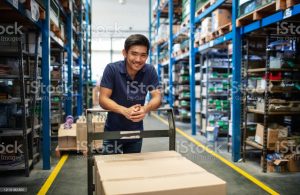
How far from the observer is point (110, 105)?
2.61 metres

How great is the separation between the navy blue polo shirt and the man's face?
0.20 metres

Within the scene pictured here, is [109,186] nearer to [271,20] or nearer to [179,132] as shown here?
[271,20]

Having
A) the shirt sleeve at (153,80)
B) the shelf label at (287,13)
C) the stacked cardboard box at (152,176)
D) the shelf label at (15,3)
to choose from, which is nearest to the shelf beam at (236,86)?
the shelf label at (287,13)

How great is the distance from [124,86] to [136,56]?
1.25ft

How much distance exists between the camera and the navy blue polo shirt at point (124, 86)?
278cm

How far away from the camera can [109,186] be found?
1.62m

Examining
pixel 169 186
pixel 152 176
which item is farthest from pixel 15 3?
pixel 169 186

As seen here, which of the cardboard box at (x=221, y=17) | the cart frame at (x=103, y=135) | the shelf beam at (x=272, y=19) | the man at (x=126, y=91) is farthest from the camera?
the cardboard box at (x=221, y=17)

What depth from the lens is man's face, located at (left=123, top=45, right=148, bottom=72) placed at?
254cm

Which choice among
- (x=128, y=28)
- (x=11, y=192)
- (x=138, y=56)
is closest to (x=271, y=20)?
(x=138, y=56)

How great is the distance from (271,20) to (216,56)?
397 centimetres
